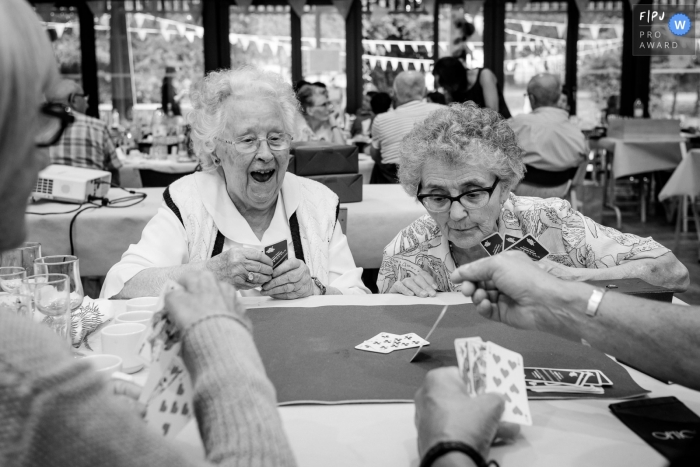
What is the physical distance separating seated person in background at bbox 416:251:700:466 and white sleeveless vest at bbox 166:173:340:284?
3.46ft

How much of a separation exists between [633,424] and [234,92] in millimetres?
1831

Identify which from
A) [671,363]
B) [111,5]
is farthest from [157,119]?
[671,363]

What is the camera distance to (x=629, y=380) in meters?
1.43

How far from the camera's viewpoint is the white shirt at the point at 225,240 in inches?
88.6

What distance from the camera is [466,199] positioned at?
2.12 metres

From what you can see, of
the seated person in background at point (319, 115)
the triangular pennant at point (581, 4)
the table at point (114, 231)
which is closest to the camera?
the table at point (114, 231)

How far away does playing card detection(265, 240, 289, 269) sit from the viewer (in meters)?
2.07

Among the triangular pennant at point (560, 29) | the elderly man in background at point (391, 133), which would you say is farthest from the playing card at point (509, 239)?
the triangular pennant at point (560, 29)

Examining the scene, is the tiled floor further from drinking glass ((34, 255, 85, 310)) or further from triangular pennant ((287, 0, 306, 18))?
triangular pennant ((287, 0, 306, 18))

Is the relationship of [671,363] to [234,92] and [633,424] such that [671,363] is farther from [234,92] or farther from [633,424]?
[234,92]

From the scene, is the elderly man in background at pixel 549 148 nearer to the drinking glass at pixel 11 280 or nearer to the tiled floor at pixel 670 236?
the tiled floor at pixel 670 236

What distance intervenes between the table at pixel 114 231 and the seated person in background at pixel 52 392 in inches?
103

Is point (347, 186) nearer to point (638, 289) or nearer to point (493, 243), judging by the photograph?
point (493, 243)

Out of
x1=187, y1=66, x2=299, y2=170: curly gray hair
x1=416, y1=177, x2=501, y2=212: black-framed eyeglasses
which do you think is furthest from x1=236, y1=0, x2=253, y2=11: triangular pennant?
x1=416, y1=177, x2=501, y2=212: black-framed eyeglasses
